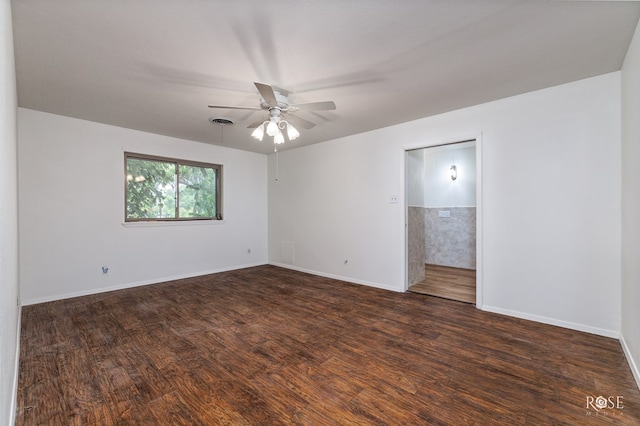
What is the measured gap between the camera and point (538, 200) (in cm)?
294

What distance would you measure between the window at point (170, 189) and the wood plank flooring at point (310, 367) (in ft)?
5.94

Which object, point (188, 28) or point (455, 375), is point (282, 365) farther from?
point (188, 28)

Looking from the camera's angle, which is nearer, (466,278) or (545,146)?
(545,146)

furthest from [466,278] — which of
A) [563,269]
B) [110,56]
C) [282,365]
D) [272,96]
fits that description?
[110,56]

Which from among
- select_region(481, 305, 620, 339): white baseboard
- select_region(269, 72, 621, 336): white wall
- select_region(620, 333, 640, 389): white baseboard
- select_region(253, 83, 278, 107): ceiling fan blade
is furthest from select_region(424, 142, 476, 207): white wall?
select_region(253, 83, 278, 107): ceiling fan blade

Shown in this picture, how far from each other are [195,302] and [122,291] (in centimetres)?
144

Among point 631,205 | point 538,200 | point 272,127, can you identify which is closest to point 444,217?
point 538,200

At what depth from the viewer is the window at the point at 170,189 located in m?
4.48

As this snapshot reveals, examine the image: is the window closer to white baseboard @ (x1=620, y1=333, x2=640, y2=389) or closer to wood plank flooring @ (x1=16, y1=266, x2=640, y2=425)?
wood plank flooring @ (x1=16, y1=266, x2=640, y2=425)

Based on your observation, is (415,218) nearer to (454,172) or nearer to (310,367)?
(454,172)

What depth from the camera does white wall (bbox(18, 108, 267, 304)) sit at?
3.54m

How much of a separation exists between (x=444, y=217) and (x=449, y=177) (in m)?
0.89

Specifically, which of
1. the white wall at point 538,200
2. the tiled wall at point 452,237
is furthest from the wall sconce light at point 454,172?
the white wall at point 538,200

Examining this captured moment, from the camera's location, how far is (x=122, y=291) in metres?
4.12
